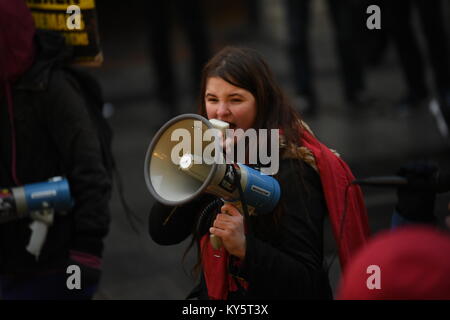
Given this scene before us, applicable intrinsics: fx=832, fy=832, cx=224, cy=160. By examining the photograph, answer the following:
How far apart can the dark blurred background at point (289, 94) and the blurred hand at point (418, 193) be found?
913 millimetres

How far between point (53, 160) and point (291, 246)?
1.21 m

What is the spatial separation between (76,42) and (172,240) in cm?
117

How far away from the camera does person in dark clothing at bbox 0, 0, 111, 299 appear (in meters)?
3.14

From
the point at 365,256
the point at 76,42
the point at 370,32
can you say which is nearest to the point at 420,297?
the point at 365,256

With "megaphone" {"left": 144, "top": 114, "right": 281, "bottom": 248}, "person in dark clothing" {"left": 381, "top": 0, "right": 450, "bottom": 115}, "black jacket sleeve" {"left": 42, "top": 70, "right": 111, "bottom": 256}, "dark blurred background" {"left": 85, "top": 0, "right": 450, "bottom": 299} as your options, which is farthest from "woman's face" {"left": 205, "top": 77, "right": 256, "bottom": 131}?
"person in dark clothing" {"left": 381, "top": 0, "right": 450, "bottom": 115}

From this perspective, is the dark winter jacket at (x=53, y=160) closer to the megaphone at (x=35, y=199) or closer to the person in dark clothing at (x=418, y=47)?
the megaphone at (x=35, y=199)

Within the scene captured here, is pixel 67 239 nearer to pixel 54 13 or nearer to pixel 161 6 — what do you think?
pixel 54 13

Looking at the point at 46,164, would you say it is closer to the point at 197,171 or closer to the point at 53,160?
the point at 53,160

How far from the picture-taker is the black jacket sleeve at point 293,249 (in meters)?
2.29

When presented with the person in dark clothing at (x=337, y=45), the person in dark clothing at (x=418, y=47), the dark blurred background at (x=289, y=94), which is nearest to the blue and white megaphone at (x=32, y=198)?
the dark blurred background at (x=289, y=94)

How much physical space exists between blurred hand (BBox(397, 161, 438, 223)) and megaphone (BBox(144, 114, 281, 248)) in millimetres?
401

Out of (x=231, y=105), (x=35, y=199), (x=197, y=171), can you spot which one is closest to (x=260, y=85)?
(x=231, y=105)

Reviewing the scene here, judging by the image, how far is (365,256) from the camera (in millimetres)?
1538

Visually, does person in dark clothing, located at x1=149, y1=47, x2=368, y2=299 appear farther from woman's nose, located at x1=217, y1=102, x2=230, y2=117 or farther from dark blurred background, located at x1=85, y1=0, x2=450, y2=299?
dark blurred background, located at x1=85, y1=0, x2=450, y2=299
